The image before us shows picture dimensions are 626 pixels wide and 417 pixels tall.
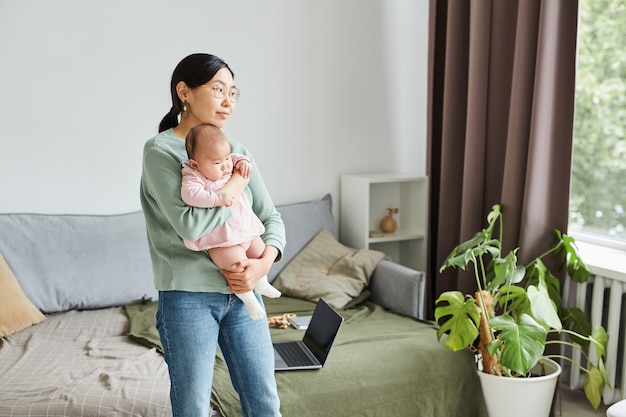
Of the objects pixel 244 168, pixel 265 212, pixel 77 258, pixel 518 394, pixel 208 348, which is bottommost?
pixel 518 394

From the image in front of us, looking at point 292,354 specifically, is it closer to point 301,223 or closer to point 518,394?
point 518,394

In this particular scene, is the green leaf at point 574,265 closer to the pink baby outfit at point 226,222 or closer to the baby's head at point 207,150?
the pink baby outfit at point 226,222

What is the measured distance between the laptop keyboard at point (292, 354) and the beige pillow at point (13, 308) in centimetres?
98

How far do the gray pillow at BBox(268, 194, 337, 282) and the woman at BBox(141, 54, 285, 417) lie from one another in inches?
65.1

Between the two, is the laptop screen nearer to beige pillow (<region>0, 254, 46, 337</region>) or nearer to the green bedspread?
the green bedspread

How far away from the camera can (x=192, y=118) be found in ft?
5.77

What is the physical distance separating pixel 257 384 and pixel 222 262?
31 cm

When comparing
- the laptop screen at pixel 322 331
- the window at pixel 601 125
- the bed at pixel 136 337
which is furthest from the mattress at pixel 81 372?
the window at pixel 601 125

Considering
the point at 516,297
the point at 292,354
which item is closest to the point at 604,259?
the point at 516,297

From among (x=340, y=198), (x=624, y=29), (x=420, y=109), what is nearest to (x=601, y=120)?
(x=624, y=29)

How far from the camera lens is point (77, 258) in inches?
119

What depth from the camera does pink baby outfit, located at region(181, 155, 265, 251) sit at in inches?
64.5

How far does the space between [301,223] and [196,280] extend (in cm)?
185

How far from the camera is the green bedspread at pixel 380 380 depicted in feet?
7.66
